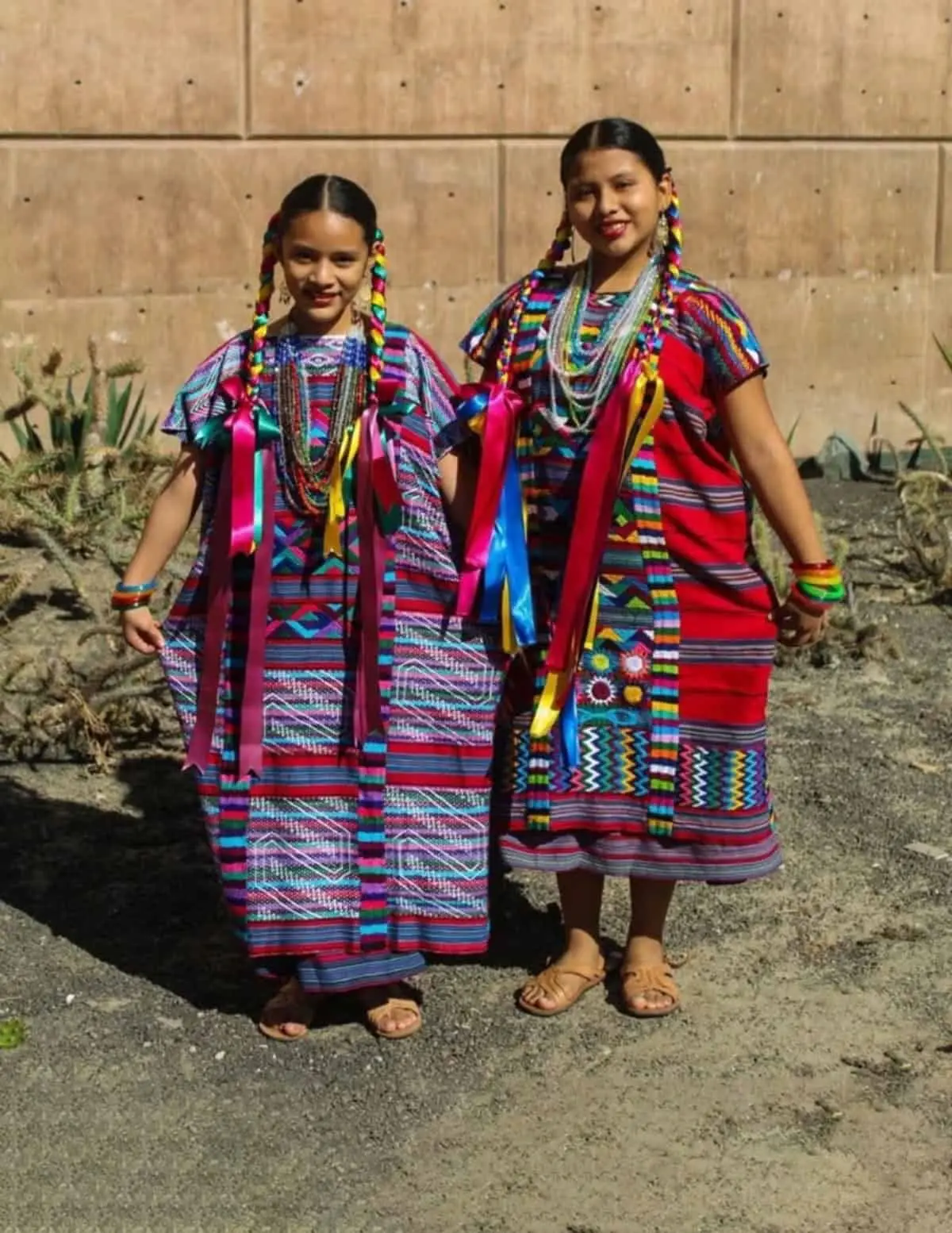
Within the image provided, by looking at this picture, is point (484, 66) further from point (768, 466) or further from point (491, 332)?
point (768, 466)

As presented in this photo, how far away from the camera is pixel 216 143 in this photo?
7.51 metres

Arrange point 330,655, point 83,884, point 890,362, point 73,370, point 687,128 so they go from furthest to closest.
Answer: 1. point 890,362
2. point 687,128
3. point 73,370
4. point 83,884
5. point 330,655

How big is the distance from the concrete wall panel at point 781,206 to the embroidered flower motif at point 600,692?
4401mm

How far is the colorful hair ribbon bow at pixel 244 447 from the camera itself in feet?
12.1

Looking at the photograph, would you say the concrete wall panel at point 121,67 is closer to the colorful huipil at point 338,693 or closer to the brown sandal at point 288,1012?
the colorful huipil at point 338,693

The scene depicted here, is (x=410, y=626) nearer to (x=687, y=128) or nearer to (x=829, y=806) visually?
(x=829, y=806)

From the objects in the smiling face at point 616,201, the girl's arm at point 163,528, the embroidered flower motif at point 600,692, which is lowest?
the embroidered flower motif at point 600,692

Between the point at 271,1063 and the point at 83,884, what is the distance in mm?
995

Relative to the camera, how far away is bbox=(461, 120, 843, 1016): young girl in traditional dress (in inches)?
148

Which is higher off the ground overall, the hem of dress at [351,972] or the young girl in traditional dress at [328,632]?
the young girl in traditional dress at [328,632]

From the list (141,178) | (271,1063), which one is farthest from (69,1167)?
(141,178)

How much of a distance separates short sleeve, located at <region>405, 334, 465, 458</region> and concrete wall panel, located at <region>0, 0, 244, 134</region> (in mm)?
3897

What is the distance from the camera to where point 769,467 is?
3.79 metres

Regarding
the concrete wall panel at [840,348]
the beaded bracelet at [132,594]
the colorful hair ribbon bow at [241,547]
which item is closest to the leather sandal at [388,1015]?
the colorful hair ribbon bow at [241,547]
